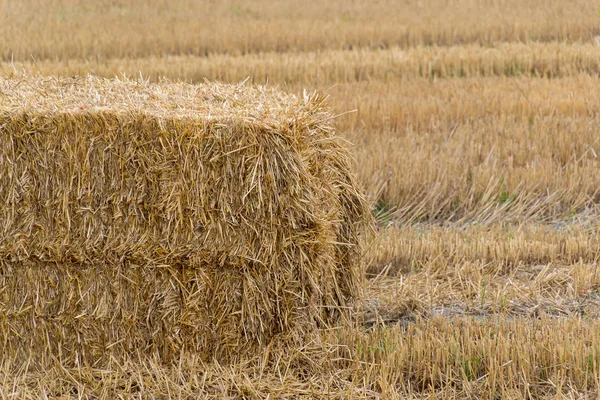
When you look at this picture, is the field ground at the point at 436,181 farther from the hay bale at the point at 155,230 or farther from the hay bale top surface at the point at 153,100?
the hay bale top surface at the point at 153,100

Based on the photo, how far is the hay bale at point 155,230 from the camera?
137 inches

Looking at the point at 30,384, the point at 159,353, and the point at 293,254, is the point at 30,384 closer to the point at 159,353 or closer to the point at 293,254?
the point at 159,353

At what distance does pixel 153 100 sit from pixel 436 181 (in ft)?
9.20

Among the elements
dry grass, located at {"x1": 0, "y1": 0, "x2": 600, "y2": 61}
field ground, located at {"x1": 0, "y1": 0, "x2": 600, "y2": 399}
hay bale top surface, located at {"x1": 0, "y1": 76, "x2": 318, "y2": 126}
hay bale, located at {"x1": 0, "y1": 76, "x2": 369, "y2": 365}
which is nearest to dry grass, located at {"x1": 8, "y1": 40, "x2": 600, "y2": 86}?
field ground, located at {"x1": 0, "y1": 0, "x2": 600, "y2": 399}

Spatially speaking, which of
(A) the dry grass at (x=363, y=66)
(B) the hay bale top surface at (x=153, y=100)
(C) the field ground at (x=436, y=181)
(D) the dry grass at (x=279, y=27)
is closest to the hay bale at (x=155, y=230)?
(B) the hay bale top surface at (x=153, y=100)

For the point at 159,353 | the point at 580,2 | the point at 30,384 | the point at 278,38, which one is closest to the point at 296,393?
the point at 159,353

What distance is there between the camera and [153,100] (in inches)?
154

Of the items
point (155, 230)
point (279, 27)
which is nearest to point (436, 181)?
point (155, 230)

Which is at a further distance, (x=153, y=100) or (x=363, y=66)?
(x=363, y=66)

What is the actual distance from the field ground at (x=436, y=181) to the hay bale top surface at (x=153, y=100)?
11.6 inches

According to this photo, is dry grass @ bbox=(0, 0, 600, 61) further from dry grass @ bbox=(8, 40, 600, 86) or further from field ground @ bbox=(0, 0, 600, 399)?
dry grass @ bbox=(8, 40, 600, 86)

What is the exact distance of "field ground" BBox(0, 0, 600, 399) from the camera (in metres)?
3.52

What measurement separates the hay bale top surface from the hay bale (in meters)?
0.02

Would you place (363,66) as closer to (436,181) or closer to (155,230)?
(436,181)
